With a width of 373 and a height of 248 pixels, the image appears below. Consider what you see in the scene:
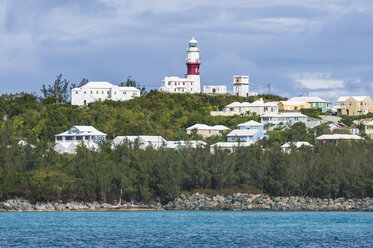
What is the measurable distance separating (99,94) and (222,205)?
155 ft

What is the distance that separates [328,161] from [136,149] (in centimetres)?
1849

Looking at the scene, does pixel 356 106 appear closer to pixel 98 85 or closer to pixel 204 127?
pixel 204 127

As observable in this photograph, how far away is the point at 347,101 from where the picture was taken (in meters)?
125

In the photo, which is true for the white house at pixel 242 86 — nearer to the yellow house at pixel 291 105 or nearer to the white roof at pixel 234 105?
the yellow house at pixel 291 105

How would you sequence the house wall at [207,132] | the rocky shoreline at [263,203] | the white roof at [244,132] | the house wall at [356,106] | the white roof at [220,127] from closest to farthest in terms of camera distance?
the rocky shoreline at [263,203], the white roof at [244,132], the house wall at [207,132], the white roof at [220,127], the house wall at [356,106]

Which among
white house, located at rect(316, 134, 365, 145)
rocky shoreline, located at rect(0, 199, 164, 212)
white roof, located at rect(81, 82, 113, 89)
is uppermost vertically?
white roof, located at rect(81, 82, 113, 89)

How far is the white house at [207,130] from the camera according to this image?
9631cm

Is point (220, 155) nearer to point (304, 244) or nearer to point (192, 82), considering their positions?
point (304, 244)

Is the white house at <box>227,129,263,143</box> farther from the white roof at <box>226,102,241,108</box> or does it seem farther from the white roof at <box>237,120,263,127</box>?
the white roof at <box>226,102,241,108</box>

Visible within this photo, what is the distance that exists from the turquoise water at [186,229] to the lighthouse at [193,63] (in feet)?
189

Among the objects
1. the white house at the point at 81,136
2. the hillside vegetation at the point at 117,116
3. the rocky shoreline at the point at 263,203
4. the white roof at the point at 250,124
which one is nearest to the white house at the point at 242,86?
the hillside vegetation at the point at 117,116

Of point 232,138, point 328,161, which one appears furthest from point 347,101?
point 328,161

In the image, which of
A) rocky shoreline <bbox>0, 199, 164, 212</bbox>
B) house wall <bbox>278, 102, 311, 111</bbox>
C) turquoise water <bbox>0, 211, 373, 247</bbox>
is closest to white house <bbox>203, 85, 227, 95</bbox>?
house wall <bbox>278, 102, 311, 111</bbox>

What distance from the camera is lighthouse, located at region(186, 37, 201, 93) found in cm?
12144
